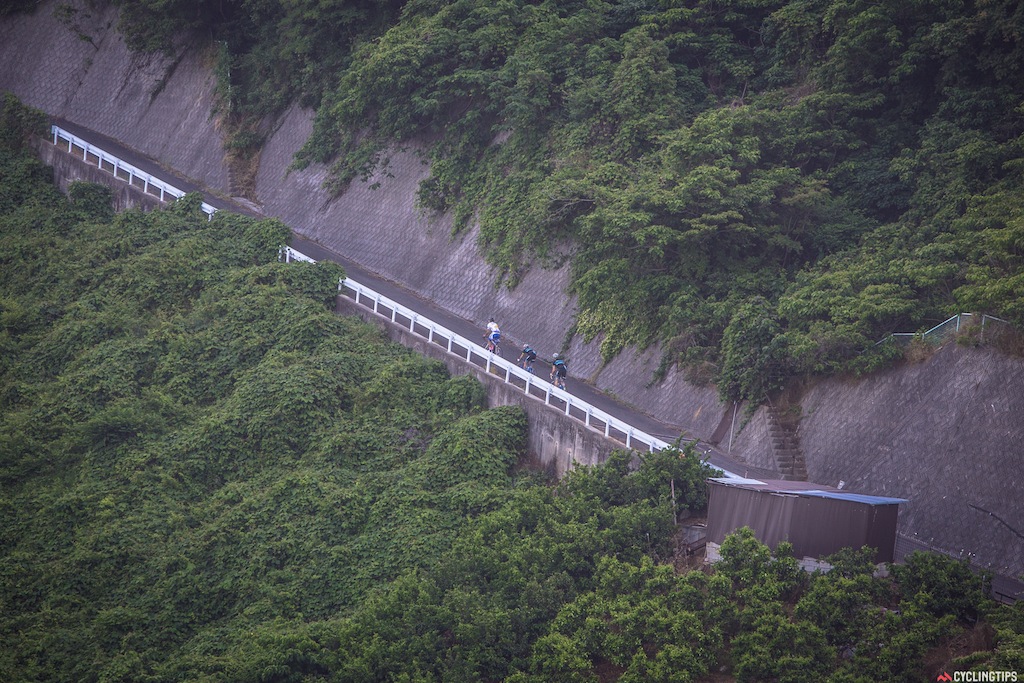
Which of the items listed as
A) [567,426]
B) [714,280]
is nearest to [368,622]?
[567,426]

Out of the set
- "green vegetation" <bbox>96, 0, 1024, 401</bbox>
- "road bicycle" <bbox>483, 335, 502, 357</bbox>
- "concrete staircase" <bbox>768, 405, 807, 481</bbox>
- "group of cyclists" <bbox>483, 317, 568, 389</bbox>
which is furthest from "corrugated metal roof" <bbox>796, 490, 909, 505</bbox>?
"road bicycle" <bbox>483, 335, 502, 357</bbox>

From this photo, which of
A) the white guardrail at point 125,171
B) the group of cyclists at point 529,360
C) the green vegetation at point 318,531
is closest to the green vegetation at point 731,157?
the group of cyclists at point 529,360

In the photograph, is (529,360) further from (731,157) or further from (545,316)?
(731,157)

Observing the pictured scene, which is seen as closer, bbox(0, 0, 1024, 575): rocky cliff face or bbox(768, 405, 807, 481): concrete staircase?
bbox(0, 0, 1024, 575): rocky cliff face

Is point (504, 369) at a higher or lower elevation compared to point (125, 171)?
lower

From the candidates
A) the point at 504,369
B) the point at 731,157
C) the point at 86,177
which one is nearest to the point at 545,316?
the point at 504,369

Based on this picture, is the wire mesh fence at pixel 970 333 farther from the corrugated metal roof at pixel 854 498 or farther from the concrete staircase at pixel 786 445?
the corrugated metal roof at pixel 854 498

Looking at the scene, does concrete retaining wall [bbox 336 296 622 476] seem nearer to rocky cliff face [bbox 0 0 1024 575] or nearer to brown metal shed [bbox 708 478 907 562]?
Answer: rocky cliff face [bbox 0 0 1024 575]
